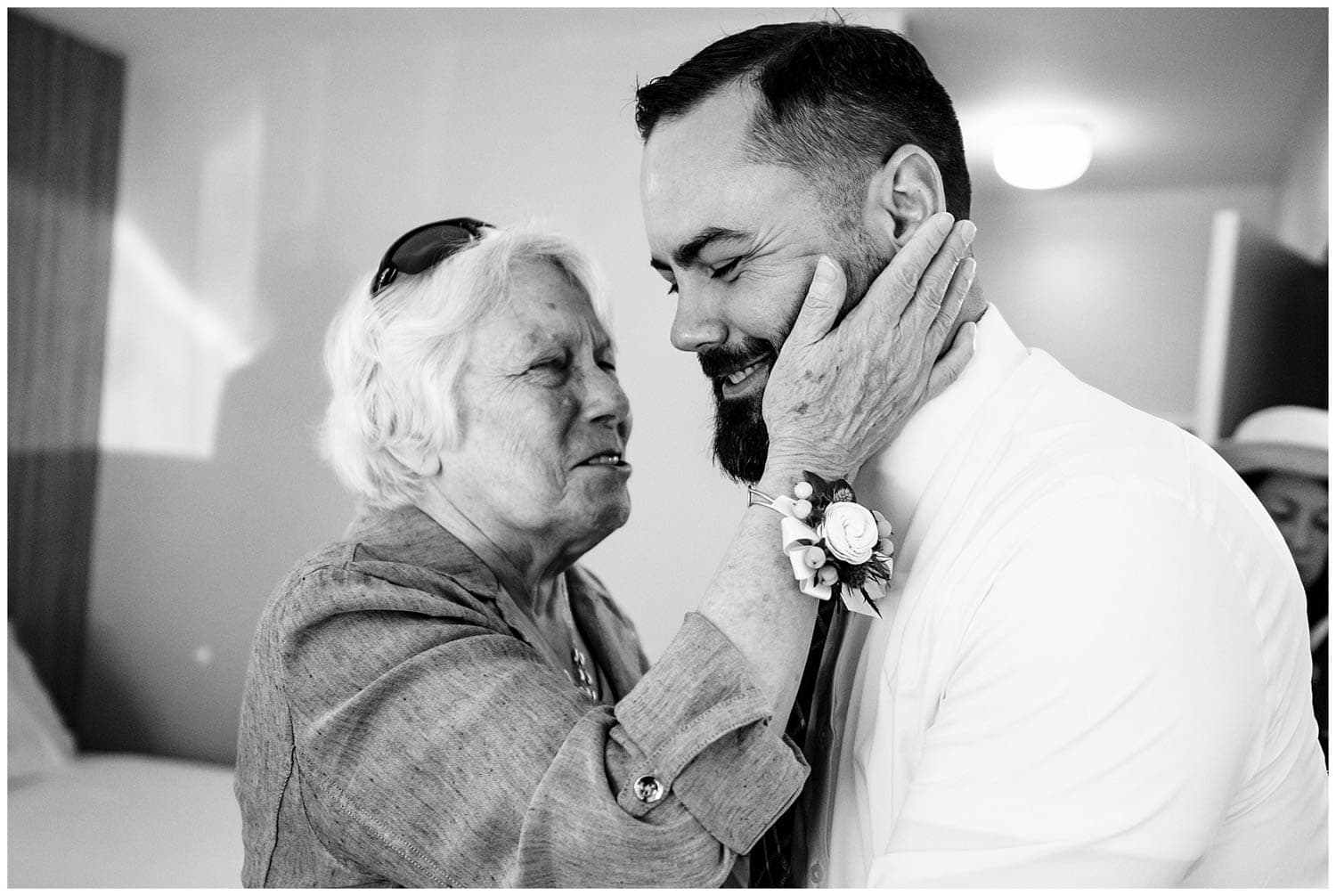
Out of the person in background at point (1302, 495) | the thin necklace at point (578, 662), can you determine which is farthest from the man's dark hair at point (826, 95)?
the person in background at point (1302, 495)

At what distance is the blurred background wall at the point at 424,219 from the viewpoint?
2.77m

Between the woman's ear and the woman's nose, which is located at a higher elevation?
the woman's nose

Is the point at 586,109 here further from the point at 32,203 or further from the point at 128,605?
the point at 128,605

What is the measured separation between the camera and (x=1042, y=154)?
281cm

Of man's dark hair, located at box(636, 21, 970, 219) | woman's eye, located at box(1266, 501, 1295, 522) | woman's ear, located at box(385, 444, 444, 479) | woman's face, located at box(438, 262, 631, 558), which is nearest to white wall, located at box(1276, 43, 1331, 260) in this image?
woman's eye, located at box(1266, 501, 1295, 522)

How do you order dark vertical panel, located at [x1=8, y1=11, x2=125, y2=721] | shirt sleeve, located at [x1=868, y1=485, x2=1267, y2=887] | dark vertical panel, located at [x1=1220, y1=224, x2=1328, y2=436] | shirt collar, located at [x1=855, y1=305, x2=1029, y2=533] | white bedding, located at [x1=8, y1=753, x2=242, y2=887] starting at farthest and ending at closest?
1. dark vertical panel, located at [x1=8, y1=11, x2=125, y2=721]
2. dark vertical panel, located at [x1=1220, y1=224, x2=1328, y2=436]
3. white bedding, located at [x1=8, y1=753, x2=242, y2=887]
4. shirt collar, located at [x1=855, y1=305, x2=1029, y2=533]
5. shirt sleeve, located at [x1=868, y1=485, x2=1267, y2=887]

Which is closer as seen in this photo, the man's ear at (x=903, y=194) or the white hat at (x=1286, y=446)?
the man's ear at (x=903, y=194)

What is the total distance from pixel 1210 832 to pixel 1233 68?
107 inches

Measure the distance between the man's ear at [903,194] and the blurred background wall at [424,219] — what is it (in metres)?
1.61

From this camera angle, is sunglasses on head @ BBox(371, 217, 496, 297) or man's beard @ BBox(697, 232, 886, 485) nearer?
man's beard @ BBox(697, 232, 886, 485)

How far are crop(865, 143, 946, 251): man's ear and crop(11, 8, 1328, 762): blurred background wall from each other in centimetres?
161

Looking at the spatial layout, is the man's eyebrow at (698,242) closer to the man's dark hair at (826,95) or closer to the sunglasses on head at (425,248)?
the man's dark hair at (826,95)

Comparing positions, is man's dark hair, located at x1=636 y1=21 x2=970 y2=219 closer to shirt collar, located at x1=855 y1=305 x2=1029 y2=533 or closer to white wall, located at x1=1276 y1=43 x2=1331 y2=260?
shirt collar, located at x1=855 y1=305 x2=1029 y2=533

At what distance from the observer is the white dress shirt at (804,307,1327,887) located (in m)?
0.77
